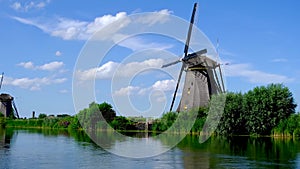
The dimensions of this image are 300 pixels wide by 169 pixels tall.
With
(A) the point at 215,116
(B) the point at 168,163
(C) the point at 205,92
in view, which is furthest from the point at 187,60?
(B) the point at 168,163

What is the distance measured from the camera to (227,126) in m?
42.3

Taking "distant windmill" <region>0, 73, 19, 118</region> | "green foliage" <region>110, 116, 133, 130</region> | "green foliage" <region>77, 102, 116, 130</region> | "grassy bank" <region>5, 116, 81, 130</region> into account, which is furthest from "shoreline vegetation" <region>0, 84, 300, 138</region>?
"distant windmill" <region>0, 73, 19, 118</region>

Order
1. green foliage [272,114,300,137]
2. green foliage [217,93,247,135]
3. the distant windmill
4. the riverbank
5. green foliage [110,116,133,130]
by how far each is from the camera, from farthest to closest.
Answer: the distant windmill < green foliage [110,116,133,130] < green foliage [217,93,247,135] < the riverbank < green foliage [272,114,300,137]

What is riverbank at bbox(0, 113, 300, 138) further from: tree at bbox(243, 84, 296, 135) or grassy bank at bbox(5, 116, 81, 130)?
tree at bbox(243, 84, 296, 135)

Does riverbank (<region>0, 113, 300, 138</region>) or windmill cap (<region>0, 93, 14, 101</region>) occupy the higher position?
windmill cap (<region>0, 93, 14, 101</region>)

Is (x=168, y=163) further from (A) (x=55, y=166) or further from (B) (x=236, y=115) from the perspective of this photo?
(B) (x=236, y=115)

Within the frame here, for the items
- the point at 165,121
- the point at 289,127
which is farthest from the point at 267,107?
the point at 165,121

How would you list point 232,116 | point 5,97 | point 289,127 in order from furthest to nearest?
point 5,97
point 232,116
point 289,127

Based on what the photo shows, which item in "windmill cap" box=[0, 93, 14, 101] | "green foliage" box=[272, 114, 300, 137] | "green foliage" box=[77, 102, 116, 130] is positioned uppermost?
"windmill cap" box=[0, 93, 14, 101]

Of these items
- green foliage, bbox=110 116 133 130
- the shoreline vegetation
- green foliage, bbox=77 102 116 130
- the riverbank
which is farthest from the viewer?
green foliage, bbox=77 102 116 130

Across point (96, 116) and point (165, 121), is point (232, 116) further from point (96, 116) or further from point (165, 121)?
point (96, 116)

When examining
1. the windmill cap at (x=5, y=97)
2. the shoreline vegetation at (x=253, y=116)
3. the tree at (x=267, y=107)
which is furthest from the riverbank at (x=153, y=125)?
→ the windmill cap at (x=5, y=97)

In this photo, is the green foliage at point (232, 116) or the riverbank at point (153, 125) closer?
the riverbank at point (153, 125)

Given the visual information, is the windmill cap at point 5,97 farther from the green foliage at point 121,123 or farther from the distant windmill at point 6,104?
the green foliage at point 121,123
